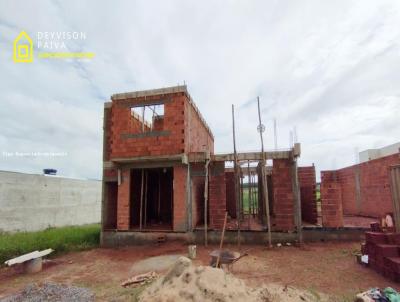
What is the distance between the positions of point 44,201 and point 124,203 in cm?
786

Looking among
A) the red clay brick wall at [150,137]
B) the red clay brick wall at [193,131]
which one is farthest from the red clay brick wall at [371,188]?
the red clay brick wall at [150,137]

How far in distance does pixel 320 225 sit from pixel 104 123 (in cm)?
977

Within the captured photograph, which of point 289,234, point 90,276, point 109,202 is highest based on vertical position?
point 109,202

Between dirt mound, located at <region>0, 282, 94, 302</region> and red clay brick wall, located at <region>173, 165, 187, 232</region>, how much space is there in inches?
176

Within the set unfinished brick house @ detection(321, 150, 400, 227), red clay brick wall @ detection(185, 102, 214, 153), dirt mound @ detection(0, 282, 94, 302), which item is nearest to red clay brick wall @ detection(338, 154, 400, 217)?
unfinished brick house @ detection(321, 150, 400, 227)

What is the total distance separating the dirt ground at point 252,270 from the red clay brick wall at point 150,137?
363 centimetres

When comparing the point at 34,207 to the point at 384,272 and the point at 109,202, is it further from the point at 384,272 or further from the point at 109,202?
the point at 384,272

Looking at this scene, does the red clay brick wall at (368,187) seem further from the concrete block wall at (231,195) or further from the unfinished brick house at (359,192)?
the concrete block wall at (231,195)

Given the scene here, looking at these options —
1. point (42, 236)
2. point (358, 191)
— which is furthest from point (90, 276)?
point (358, 191)

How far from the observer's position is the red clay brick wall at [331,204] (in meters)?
8.90

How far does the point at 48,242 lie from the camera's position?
930 cm

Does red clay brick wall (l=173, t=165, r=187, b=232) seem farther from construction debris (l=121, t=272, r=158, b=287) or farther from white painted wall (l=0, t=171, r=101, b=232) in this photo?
white painted wall (l=0, t=171, r=101, b=232)

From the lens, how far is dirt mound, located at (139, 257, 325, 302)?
4180mm

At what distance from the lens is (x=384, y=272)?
562cm
